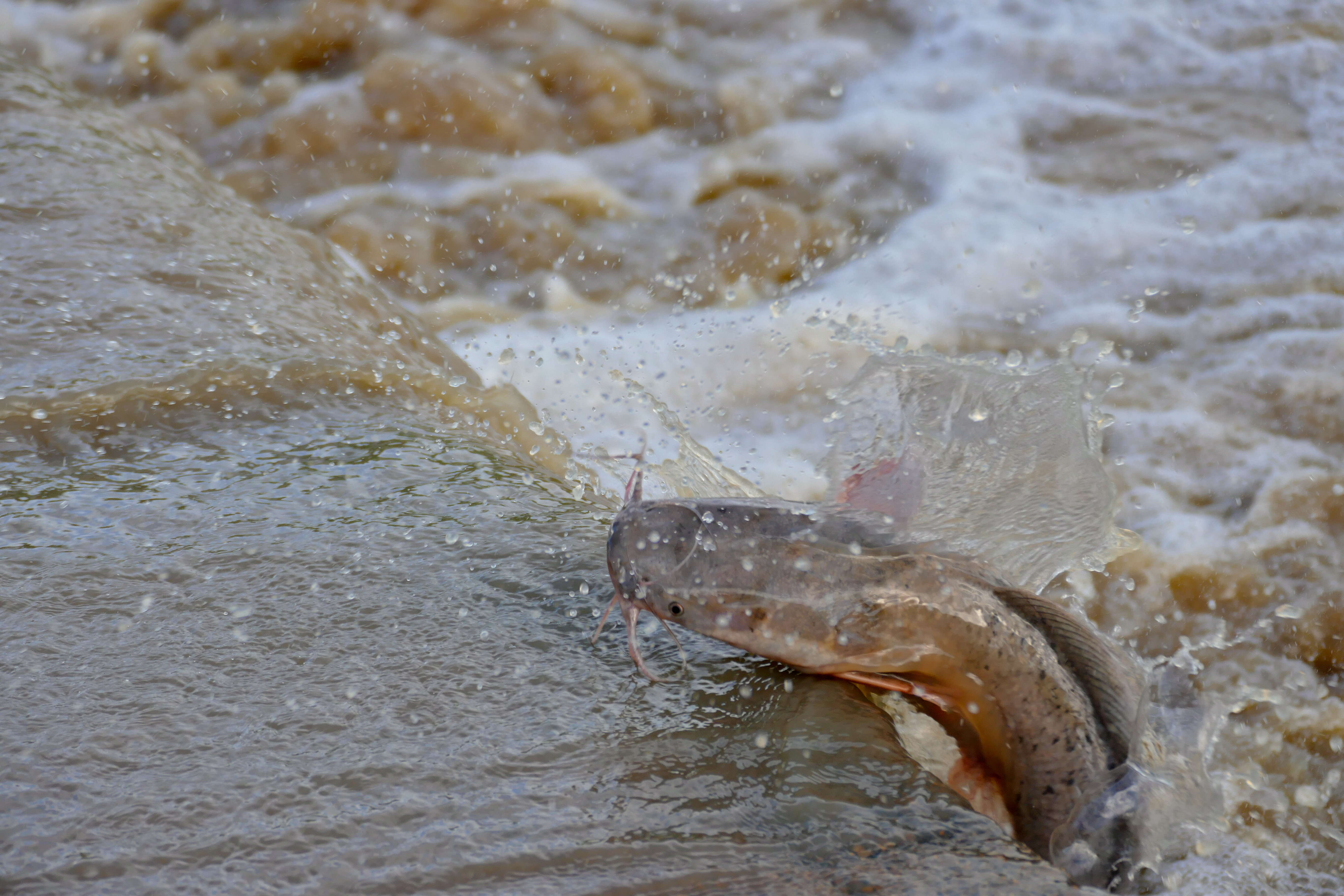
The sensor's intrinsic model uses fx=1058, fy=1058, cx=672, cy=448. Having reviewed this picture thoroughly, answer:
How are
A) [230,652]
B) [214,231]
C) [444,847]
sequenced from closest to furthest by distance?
[444,847] → [230,652] → [214,231]

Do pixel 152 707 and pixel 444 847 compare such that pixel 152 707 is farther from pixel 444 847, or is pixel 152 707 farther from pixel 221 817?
pixel 444 847

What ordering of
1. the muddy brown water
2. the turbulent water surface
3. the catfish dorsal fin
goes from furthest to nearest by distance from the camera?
the catfish dorsal fin < the turbulent water surface < the muddy brown water

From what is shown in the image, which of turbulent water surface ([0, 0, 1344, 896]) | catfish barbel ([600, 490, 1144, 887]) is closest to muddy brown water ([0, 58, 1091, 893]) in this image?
turbulent water surface ([0, 0, 1344, 896])

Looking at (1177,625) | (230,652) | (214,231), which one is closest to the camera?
(230,652)

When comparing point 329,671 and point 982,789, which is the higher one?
point 329,671

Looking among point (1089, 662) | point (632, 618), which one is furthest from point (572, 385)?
point (1089, 662)

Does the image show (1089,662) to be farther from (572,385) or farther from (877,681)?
(572,385)

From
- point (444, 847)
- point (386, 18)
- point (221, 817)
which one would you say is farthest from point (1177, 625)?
point (386, 18)

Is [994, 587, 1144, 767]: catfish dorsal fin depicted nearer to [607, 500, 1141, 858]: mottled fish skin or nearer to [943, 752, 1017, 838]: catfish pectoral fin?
[607, 500, 1141, 858]: mottled fish skin
